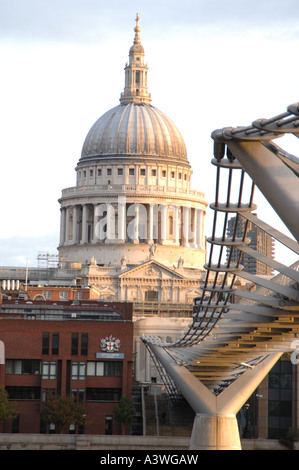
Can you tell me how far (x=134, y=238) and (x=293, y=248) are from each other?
14222 centimetres

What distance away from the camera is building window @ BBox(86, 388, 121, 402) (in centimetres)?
9675

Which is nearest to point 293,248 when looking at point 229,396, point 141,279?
point 229,396

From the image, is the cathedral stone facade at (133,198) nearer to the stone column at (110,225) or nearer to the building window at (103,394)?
the stone column at (110,225)

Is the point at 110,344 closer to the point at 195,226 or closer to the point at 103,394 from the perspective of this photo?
the point at 103,394

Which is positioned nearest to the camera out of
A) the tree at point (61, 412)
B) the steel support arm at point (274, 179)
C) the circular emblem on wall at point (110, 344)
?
the steel support arm at point (274, 179)

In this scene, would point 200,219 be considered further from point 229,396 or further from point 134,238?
Result: point 229,396

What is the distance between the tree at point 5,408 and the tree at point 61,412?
2.39 m

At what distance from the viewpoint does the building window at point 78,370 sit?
3812 inches

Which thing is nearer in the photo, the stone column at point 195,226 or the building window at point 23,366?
the building window at point 23,366

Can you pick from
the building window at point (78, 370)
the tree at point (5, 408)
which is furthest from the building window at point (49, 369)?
the tree at point (5, 408)

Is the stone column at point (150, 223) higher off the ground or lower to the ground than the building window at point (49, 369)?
higher

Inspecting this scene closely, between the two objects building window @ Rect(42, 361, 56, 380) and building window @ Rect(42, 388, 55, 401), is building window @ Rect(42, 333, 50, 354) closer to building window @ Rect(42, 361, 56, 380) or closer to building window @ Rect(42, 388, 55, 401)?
building window @ Rect(42, 361, 56, 380)

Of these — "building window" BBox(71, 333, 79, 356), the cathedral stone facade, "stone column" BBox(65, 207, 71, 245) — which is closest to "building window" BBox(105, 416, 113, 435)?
"building window" BBox(71, 333, 79, 356)

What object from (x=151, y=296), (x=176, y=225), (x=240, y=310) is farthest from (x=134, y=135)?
(x=240, y=310)
